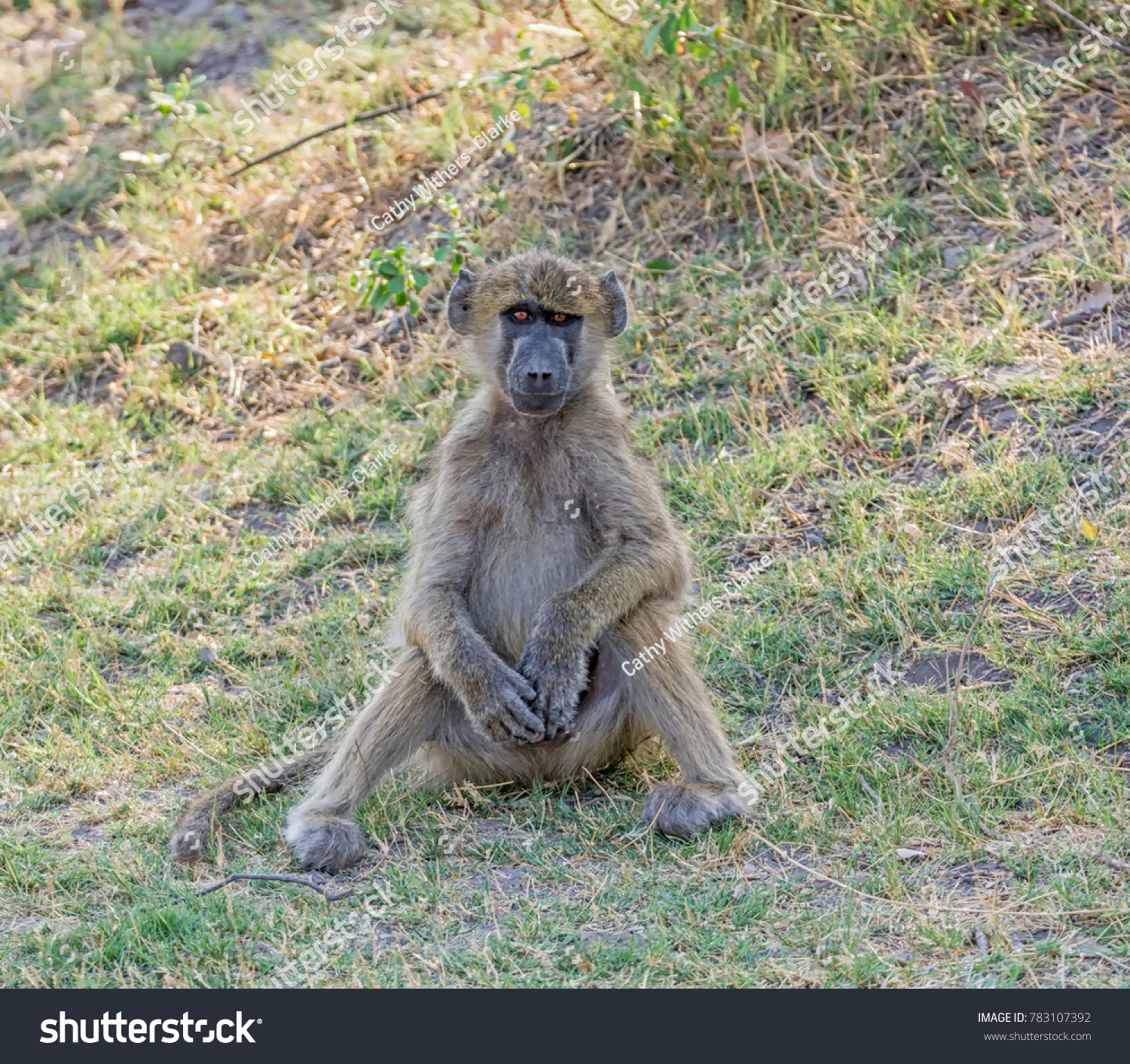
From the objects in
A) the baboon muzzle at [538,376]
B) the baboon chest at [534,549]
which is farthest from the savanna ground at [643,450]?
the baboon muzzle at [538,376]

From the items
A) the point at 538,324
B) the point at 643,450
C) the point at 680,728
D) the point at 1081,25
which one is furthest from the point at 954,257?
the point at 680,728

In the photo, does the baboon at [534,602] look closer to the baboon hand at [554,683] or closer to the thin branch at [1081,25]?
the baboon hand at [554,683]

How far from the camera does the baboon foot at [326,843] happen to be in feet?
14.8

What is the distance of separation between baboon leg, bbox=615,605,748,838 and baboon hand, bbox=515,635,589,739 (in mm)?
183

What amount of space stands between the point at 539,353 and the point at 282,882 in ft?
6.18

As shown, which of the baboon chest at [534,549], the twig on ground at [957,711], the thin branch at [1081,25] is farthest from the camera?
the thin branch at [1081,25]

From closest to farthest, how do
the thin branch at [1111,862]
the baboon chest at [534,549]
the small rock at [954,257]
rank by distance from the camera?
the thin branch at [1111,862] < the baboon chest at [534,549] < the small rock at [954,257]

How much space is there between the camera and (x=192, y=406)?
8227mm

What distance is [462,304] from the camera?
5.36 meters

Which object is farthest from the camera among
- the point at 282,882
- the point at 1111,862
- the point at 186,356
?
the point at 186,356

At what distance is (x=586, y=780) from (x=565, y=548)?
31.4 inches

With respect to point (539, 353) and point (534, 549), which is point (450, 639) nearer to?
point (534, 549)

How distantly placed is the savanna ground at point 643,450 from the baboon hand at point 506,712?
310mm

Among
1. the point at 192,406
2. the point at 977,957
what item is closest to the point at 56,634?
the point at 192,406
